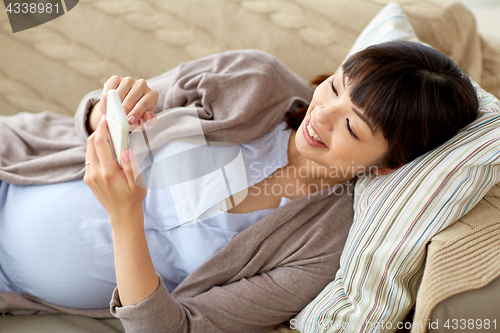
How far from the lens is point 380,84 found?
78cm

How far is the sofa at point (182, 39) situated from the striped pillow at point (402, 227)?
575 mm

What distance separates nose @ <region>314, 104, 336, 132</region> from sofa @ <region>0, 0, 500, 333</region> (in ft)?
1.77

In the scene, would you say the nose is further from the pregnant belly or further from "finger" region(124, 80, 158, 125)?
the pregnant belly

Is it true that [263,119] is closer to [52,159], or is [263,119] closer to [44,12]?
[52,159]

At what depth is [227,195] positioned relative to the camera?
91cm

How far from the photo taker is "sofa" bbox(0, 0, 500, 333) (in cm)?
128

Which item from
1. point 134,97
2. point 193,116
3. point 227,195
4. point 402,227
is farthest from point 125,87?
point 402,227

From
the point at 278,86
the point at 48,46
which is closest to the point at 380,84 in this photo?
the point at 278,86

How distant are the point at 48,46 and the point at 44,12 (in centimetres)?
13

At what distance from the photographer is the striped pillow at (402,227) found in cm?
73

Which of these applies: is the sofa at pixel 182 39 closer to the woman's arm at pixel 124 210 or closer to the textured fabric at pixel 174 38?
the textured fabric at pixel 174 38

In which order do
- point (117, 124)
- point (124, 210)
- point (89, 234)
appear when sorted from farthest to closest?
point (89, 234), point (124, 210), point (117, 124)

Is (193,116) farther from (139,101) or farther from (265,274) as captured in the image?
(265,274)

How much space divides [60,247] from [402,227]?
0.80m
